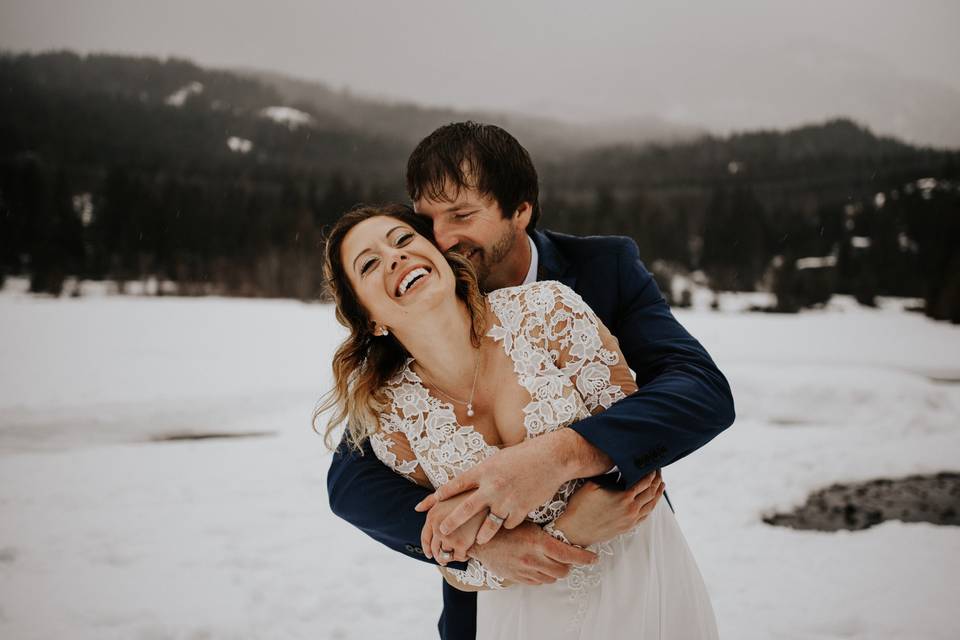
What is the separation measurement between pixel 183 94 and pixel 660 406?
50.4 m

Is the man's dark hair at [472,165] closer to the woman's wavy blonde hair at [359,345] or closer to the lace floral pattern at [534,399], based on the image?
the woman's wavy blonde hair at [359,345]

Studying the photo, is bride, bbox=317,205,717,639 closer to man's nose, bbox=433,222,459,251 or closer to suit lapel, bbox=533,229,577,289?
man's nose, bbox=433,222,459,251

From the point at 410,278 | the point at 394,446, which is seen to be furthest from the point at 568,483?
the point at 410,278

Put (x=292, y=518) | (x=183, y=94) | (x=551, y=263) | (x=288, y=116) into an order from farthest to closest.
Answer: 1. (x=288, y=116)
2. (x=183, y=94)
3. (x=292, y=518)
4. (x=551, y=263)

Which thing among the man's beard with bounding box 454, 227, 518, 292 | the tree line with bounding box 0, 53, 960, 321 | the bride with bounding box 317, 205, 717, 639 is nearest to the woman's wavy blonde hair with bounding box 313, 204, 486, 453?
the bride with bounding box 317, 205, 717, 639

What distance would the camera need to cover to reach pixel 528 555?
1349 mm

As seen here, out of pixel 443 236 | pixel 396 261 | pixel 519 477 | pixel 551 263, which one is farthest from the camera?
pixel 551 263

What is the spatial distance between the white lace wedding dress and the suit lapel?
1.18ft

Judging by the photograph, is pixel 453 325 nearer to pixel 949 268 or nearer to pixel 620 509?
pixel 620 509

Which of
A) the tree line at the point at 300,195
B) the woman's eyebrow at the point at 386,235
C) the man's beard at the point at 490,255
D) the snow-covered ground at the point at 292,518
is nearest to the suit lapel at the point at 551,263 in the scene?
the man's beard at the point at 490,255

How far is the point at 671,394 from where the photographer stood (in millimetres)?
1382

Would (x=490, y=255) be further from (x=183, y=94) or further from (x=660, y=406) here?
(x=183, y=94)

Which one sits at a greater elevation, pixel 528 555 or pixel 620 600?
pixel 528 555

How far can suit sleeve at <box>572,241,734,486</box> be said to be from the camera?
4.27 feet
